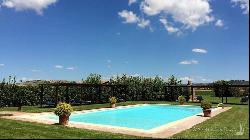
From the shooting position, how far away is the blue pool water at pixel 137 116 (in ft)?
64.0

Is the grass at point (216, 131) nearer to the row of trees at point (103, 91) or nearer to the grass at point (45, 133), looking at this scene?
the grass at point (45, 133)

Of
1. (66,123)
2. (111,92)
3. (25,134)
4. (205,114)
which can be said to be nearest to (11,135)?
(25,134)

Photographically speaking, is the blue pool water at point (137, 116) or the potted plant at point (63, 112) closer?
the potted plant at point (63, 112)

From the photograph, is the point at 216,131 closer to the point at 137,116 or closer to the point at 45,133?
the point at 45,133

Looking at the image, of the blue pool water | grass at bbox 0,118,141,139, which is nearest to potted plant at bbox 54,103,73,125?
grass at bbox 0,118,141,139

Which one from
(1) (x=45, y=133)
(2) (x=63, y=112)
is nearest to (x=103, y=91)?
(2) (x=63, y=112)

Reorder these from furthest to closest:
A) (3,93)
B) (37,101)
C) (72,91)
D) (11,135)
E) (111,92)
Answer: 1. (111,92)
2. (72,91)
3. (37,101)
4. (3,93)
5. (11,135)

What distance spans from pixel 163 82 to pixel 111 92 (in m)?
7.31

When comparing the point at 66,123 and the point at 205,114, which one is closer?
the point at 66,123

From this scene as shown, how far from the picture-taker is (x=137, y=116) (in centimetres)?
2462

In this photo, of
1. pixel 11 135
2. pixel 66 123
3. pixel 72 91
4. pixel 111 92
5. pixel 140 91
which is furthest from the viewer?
pixel 140 91

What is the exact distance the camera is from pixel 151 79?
41.4 m

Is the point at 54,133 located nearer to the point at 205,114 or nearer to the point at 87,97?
the point at 205,114

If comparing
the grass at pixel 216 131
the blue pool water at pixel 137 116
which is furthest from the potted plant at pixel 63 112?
the grass at pixel 216 131
